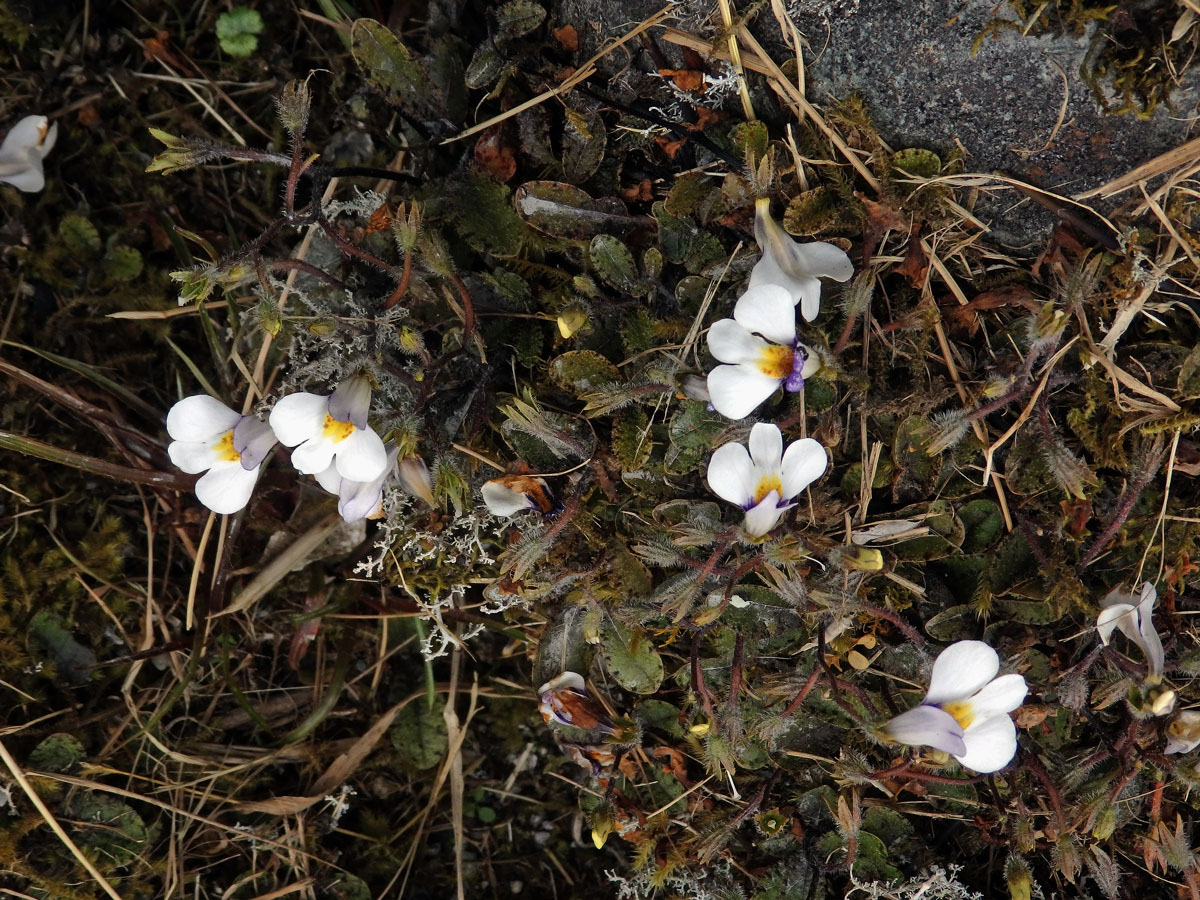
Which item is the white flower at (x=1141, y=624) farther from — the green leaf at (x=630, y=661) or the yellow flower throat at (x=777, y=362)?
the green leaf at (x=630, y=661)

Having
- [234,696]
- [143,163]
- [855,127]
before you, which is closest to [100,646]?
[234,696]

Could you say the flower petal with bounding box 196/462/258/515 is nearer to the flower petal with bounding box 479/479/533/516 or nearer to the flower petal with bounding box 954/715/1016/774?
the flower petal with bounding box 479/479/533/516

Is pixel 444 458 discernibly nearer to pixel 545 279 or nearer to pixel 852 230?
pixel 545 279

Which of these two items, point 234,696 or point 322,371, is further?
point 234,696

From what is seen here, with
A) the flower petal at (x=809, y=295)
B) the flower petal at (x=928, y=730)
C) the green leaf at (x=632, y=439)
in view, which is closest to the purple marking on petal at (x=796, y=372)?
the flower petal at (x=809, y=295)

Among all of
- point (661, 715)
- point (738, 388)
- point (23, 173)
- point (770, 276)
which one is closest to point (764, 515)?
point (738, 388)

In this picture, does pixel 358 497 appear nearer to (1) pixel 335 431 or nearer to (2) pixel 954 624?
(1) pixel 335 431
